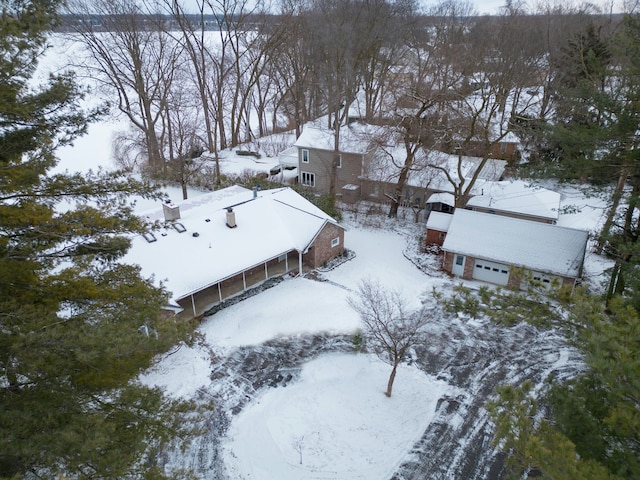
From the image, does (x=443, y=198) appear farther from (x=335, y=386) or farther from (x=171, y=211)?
(x=171, y=211)

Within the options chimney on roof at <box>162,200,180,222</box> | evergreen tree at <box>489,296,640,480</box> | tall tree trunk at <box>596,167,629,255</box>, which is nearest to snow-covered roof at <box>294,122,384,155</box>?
chimney on roof at <box>162,200,180,222</box>

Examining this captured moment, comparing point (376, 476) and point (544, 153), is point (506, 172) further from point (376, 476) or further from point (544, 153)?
point (376, 476)

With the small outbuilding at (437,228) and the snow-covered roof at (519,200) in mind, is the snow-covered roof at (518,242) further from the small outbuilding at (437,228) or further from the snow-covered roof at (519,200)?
the snow-covered roof at (519,200)

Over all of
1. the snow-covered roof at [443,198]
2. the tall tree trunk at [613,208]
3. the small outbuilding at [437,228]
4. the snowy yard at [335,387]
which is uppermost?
the tall tree trunk at [613,208]

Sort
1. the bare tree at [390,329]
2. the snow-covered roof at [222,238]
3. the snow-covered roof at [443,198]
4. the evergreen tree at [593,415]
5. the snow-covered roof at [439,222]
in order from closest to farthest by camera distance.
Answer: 1. the evergreen tree at [593,415]
2. the bare tree at [390,329]
3. the snow-covered roof at [222,238]
4. the snow-covered roof at [439,222]
5. the snow-covered roof at [443,198]

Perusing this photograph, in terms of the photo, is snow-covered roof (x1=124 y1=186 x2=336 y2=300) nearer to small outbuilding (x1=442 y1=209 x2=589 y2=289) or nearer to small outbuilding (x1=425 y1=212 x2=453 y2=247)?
small outbuilding (x1=425 y1=212 x2=453 y2=247)

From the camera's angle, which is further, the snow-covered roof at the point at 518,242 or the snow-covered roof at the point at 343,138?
the snow-covered roof at the point at 343,138

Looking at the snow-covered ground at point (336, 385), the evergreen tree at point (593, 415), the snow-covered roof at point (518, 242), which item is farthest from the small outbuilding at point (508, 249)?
the evergreen tree at point (593, 415)

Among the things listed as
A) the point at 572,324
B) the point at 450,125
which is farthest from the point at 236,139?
the point at 572,324

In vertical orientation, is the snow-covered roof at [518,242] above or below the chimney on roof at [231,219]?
below
